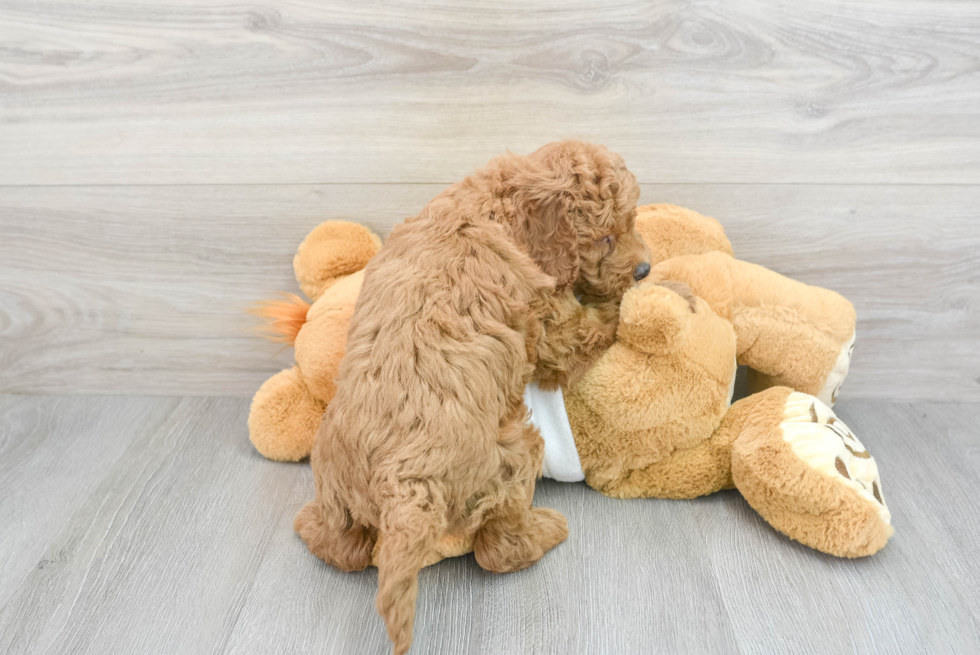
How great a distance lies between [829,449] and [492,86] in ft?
2.25

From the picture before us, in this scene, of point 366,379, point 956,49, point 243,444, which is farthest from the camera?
point 243,444

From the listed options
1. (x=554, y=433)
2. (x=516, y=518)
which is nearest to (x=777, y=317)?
(x=554, y=433)

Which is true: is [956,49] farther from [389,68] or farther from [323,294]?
[323,294]

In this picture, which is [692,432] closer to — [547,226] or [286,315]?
[547,226]

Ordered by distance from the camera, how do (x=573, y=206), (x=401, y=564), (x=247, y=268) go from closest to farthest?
(x=401, y=564)
(x=573, y=206)
(x=247, y=268)

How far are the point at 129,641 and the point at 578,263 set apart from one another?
0.66 meters

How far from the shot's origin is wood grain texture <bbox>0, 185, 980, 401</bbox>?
1.04m

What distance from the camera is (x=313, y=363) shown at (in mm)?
971

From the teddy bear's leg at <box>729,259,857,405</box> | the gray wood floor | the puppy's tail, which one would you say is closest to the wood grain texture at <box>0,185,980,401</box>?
the gray wood floor

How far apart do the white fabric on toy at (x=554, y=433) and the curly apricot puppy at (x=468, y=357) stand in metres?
0.04

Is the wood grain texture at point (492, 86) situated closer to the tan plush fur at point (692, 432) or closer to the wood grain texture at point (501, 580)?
the tan plush fur at point (692, 432)

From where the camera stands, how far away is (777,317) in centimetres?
91

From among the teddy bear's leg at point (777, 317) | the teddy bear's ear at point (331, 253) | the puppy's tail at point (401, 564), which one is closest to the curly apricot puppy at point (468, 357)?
the puppy's tail at point (401, 564)

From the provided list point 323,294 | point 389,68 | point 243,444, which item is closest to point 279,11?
point 389,68
